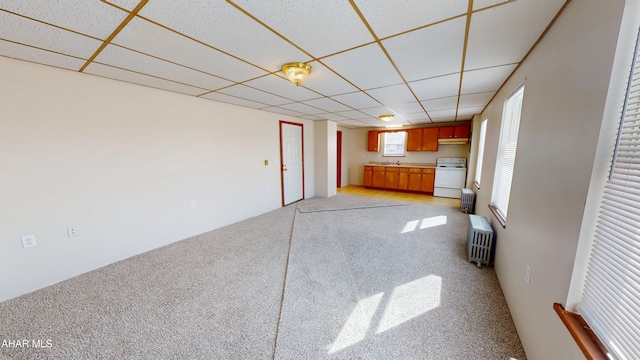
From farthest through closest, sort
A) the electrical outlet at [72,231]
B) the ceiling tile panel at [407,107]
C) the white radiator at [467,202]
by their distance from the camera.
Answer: the white radiator at [467,202], the ceiling tile panel at [407,107], the electrical outlet at [72,231]

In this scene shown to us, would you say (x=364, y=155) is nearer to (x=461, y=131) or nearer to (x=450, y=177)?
(x=450, y=177)

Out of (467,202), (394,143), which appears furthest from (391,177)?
(467,202)

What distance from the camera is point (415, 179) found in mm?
6641

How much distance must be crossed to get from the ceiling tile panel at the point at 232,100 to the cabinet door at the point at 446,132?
5.11 metres

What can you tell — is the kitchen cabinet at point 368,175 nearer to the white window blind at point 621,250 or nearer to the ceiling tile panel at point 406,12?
the ceiling tile panel at point 406,12

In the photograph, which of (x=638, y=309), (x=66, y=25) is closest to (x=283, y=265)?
Answer: (x=638, y=309)

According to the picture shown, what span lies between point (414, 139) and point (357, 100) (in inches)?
157

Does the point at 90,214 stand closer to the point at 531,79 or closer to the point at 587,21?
the point at 587,21

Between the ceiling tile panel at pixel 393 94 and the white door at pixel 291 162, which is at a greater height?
the ceiling tile panel at pixel 393 94

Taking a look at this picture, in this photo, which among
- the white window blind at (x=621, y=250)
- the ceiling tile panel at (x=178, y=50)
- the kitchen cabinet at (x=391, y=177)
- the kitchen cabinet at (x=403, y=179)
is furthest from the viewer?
the kitchen cabinet at (x=391, y=177)

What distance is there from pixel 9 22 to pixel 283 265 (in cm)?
286

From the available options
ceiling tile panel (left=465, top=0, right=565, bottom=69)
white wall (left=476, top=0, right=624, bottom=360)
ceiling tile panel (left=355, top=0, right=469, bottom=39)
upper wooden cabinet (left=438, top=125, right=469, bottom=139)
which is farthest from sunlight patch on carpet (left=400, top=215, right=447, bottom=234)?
ceiling tile panel (left=355, top=0, right=469, bottom=39)
